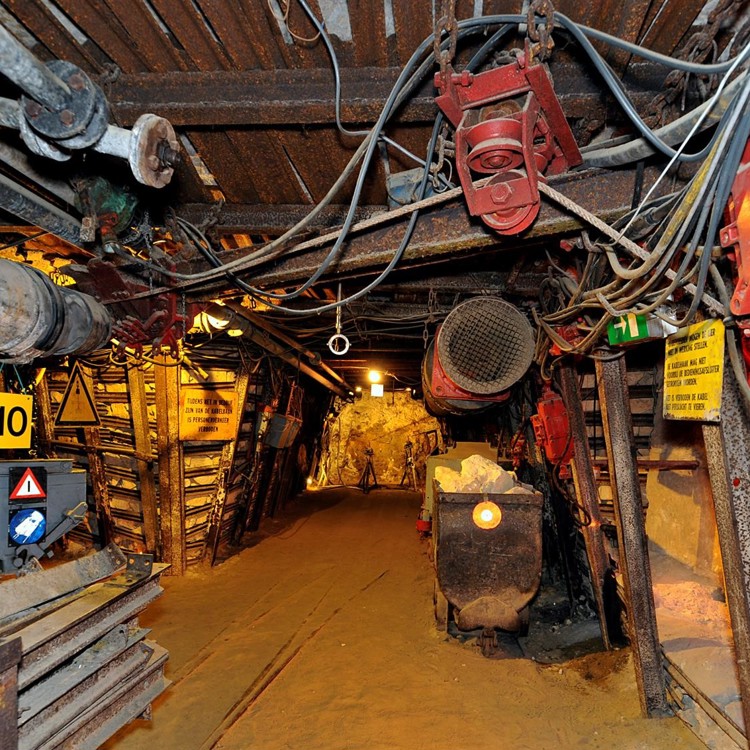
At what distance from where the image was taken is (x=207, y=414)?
289 inches

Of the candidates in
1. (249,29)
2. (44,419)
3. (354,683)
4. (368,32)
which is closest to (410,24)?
(368,32)

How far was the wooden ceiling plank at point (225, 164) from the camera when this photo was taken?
9.04ft

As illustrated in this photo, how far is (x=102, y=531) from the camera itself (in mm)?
7969

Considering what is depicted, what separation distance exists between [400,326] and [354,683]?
3.87 metres

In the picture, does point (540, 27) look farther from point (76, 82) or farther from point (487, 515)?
point (487, 515)

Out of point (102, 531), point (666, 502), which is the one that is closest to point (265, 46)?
point (666, 502)

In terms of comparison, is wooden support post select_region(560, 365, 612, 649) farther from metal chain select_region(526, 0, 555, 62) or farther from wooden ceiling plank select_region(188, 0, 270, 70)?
wooden ceiling plank select_region(188, 0, 270, 70)

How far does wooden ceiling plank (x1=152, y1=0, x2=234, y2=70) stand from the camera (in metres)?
1.95

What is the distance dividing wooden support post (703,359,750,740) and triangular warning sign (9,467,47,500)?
3819 millimetres

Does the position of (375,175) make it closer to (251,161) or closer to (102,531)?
(251,161)

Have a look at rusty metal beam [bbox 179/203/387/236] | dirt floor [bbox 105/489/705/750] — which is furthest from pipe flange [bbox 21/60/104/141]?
dirt floor [bbox 105/489/705/750]

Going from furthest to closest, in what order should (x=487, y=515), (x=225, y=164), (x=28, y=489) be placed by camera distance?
(x=487, y=515), (x=225, y=164), (x=28, y=489)

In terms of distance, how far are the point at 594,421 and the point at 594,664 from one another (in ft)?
9.01

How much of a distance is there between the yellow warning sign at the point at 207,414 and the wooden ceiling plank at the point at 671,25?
22.0 ft
